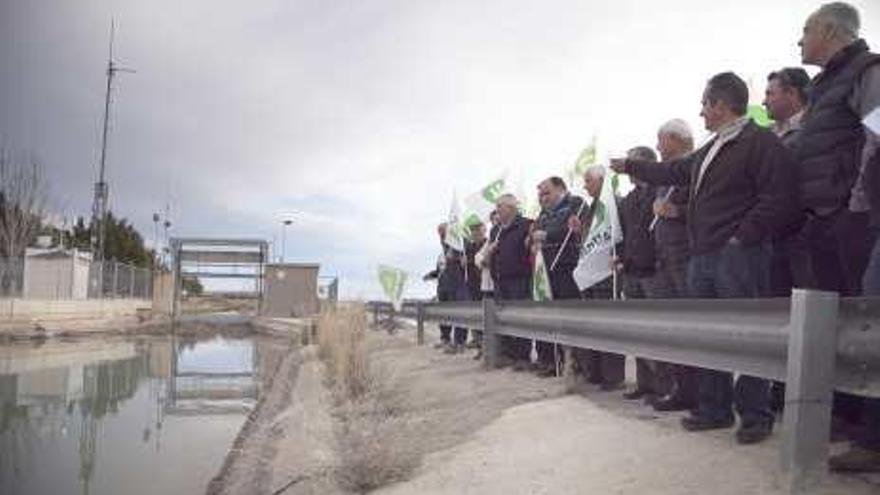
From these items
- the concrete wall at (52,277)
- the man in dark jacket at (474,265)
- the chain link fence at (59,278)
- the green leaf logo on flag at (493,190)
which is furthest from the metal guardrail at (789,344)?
the concrete wall at (52,277)

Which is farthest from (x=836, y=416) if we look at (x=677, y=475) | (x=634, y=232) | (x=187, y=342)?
(x=187, y=342)

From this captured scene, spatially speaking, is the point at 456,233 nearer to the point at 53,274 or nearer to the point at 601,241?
the point at 601,241

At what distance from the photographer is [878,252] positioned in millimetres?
3955

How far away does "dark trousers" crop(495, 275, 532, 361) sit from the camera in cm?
953

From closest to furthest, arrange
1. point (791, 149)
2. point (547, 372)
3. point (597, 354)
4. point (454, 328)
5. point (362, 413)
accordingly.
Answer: point (791, 149) < point (597, 354) < point (362, 413) < point (547, 372) < point (454, 328)

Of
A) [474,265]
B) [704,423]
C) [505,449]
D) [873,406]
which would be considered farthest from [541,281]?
[873,406]

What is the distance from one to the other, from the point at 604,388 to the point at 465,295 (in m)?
6.94

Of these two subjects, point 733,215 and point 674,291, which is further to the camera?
point 674,291

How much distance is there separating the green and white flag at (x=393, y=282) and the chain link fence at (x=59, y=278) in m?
11.7

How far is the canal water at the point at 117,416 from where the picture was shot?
7684 millimetres

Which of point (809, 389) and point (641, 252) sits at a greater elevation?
point (641, 252)

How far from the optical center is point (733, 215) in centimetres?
493

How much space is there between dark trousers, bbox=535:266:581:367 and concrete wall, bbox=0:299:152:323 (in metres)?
19.5

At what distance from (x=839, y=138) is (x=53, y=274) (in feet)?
105
